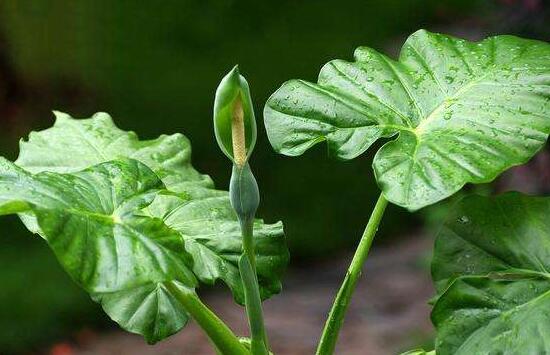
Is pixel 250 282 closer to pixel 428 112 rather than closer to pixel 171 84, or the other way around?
pixel 428 112

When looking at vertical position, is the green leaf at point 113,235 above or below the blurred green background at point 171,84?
above

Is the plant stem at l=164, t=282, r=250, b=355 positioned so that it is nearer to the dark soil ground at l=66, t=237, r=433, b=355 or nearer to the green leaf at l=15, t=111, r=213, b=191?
the green leaf at l=15, t=111, r=213, b=191

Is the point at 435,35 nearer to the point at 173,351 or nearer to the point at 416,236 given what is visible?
the point at 173,351

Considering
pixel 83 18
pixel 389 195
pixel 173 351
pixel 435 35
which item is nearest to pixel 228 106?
pixel 389 195

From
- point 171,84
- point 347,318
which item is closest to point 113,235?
point 347,318

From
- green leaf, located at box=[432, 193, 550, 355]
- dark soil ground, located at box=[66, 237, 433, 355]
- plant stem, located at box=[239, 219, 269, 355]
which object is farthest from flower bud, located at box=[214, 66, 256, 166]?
dark soil ground, located at box=[66, 237, 433, 355]

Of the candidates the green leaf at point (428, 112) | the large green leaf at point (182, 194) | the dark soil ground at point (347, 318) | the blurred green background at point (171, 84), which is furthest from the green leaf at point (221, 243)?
the blurred green background at point (171, 84)

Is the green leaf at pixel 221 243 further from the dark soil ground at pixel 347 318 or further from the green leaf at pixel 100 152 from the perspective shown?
the dark soil ground at pixel 347 318
